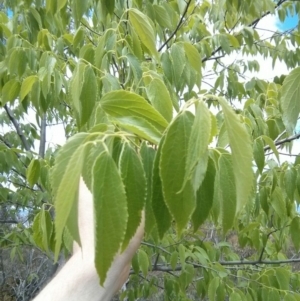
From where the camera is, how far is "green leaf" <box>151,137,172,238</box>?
47cm

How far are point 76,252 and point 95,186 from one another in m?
0.50

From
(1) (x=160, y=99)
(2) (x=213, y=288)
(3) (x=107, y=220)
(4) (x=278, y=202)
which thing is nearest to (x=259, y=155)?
(4) (x=278, y=202)

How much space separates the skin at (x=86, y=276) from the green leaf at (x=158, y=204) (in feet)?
0.86

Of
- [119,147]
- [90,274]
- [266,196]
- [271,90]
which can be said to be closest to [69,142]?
Result: [119,147]

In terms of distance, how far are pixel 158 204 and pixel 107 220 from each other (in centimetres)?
12

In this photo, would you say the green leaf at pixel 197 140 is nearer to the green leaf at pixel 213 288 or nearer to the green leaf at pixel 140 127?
the green leaf at pixel 140 127

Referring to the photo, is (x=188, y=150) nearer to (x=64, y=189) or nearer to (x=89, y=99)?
(x=64, y=189)

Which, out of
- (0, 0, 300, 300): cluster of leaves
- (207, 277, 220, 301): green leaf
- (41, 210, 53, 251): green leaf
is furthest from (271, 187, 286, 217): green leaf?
(41, 210, 53, 251): green leaf

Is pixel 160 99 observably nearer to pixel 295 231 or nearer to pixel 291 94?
pixel 291 94

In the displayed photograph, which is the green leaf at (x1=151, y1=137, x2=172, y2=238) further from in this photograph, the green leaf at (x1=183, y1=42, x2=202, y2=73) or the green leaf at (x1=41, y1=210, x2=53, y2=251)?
the green leaf at (x1=183, y1=42, x2=202, y2=73)

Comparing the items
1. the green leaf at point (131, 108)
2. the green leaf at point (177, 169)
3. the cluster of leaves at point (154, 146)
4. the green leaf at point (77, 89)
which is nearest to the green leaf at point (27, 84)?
the cluster of leaves at point (154, 146)

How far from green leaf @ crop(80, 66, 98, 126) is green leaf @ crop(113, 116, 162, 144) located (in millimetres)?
319

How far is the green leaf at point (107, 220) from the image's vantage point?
37 cm

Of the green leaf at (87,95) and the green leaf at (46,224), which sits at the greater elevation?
the green leaf at (87,95)
